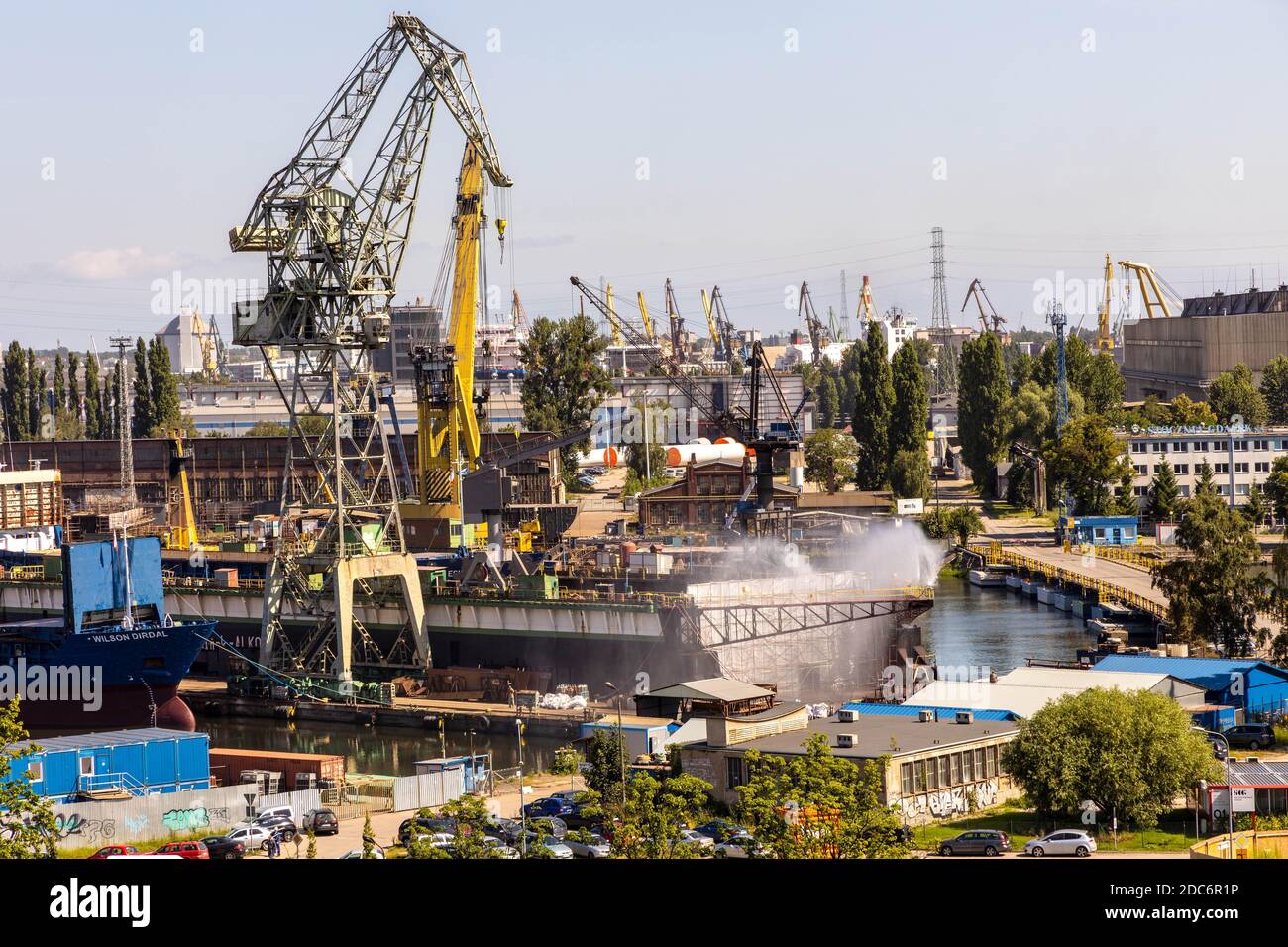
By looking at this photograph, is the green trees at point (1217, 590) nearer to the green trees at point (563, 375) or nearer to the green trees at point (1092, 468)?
the green trees at point (1092, 468)

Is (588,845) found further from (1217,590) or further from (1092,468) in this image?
(1092,468)

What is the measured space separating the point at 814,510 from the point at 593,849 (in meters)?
44.5

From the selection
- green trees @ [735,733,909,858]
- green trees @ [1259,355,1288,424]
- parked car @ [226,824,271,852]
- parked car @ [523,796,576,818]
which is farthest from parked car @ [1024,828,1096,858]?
green trees @ [1259,355,1288,424]

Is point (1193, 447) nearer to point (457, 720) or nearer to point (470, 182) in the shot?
point (470, 182)

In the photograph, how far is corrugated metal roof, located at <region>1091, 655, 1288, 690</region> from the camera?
3259 centimetres

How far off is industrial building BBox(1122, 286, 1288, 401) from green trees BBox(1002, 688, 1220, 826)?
7767 cm

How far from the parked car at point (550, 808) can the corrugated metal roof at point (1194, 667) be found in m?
13.6

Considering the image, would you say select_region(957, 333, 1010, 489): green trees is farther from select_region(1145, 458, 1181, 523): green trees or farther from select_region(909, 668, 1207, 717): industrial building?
select_region(909, 668, 1207, 717): industrial building

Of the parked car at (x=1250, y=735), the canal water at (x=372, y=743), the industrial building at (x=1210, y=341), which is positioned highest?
the industrial building at (x=1210, y=341)

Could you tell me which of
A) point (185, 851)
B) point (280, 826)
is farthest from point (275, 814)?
point (185, 851)

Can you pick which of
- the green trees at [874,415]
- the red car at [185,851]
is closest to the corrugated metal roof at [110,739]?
the red car at [185,851]

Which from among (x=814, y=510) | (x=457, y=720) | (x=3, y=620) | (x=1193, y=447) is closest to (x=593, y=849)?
(x=457, y=720)

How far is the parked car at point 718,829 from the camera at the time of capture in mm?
19797

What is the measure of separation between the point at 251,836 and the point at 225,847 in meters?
0.72
